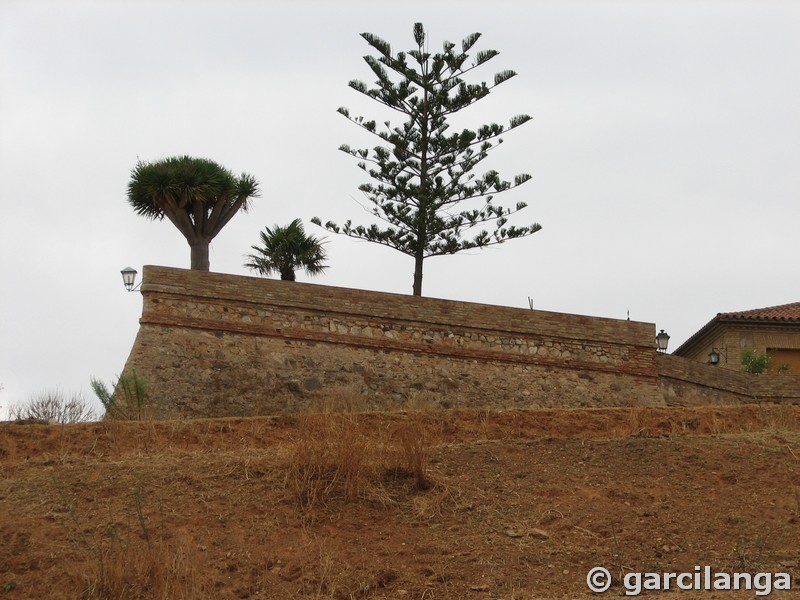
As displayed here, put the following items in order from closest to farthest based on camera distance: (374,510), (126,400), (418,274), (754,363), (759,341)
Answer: (374,510) → (126,400) → (418,274) → (754,363) → (759,341)

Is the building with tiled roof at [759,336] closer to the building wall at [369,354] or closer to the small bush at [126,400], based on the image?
the building wall at [369,354]

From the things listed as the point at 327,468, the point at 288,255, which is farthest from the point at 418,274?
the point at 327,468

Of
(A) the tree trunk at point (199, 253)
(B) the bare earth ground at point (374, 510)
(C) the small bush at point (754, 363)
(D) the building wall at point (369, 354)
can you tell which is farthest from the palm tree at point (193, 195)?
(C) the small bush at point (754, 363)

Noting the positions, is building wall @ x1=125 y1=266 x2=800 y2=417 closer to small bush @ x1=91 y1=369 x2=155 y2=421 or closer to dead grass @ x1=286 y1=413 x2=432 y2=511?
small bush @ x1=91 y1=369 x2=155 y2=421

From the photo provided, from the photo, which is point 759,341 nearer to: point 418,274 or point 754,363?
point 754,363

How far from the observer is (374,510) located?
896 centimetres

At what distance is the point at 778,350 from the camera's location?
25.9 meters

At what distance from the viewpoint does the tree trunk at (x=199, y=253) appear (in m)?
18.9

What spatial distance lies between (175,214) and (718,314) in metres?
13.2

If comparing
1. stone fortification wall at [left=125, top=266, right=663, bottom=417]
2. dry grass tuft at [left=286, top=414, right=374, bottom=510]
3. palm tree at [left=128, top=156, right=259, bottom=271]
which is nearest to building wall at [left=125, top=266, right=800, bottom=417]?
stone fortification wall at [left=125, top=266, right=663, bottom=417]

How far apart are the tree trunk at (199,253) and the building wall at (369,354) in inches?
115

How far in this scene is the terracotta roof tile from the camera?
2547cm

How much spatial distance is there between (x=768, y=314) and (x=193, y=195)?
47.4 ft

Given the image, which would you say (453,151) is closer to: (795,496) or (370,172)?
(370,172)
